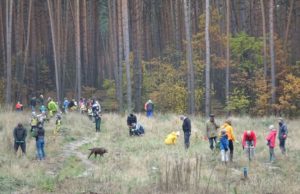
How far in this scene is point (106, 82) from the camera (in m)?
47.3

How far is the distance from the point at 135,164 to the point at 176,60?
29457 mm

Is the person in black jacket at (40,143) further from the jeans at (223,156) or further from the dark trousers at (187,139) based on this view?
the jeans at (223,156)

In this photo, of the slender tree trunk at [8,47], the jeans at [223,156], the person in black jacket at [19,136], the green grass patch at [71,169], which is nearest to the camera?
the green grass patch at [71,169]

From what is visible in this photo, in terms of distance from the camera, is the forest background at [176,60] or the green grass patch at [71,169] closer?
the green grass patch at [71,169]

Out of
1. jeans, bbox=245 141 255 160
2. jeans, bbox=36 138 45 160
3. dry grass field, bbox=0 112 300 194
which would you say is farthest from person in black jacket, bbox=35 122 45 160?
jeans, bbox=245 141 255 160

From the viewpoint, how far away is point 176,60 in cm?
4934

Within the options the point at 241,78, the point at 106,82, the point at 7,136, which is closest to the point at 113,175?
the point at 7,136

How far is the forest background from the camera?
38.7 metres

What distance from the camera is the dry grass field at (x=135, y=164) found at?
54.0 ft

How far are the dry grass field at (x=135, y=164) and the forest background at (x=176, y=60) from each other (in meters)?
6.30

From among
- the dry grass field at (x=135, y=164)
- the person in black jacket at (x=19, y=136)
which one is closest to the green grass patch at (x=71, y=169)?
the dry grass field at (x=135, y=164)

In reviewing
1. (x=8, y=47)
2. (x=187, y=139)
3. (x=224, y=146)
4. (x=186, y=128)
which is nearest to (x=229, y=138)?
(x=224, y=146)

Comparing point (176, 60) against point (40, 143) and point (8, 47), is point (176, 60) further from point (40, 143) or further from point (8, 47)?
point (40, 143)

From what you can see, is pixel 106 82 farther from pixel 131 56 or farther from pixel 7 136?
pixel 7 136
